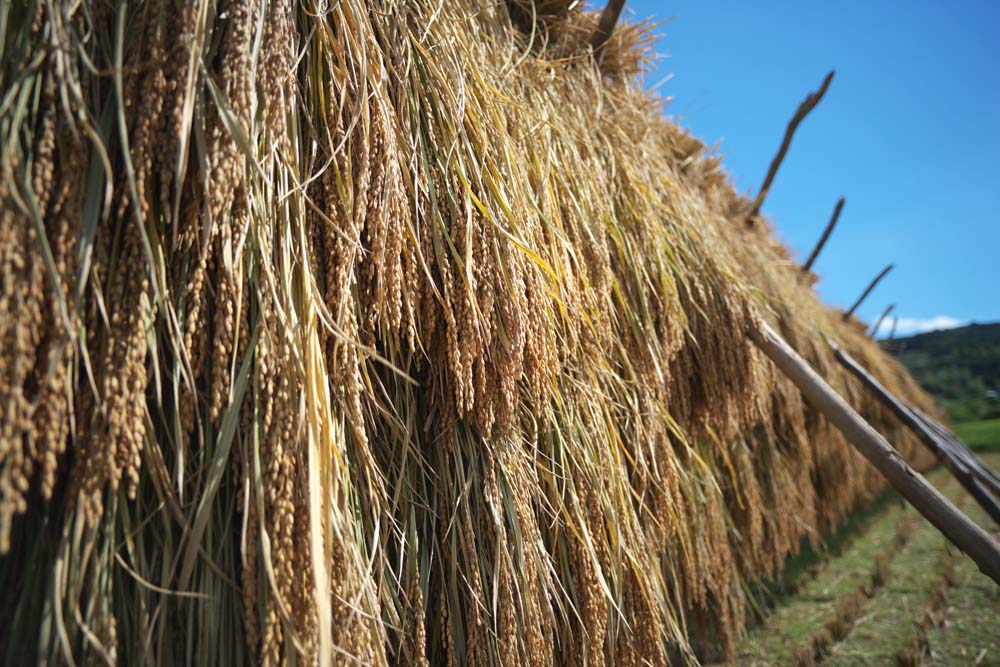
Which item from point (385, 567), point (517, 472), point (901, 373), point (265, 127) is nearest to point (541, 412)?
point (517, 472)

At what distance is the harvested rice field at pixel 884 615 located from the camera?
2.78 metres

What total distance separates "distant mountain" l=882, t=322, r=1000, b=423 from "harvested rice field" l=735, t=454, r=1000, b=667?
1892 cm

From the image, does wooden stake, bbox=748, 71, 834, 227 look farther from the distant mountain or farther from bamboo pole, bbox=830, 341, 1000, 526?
the distant mountain

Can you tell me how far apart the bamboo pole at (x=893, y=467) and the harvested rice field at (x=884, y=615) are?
43cm

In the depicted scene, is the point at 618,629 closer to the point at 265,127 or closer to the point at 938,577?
the point at 265,127

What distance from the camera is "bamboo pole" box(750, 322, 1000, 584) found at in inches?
60.2

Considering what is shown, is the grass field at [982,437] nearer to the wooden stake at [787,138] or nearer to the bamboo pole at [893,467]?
the wooden stake at [787,138]

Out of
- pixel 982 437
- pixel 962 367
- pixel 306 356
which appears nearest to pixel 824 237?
pixel 306 356

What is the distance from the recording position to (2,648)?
81cm

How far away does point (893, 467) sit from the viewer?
5.58 feet

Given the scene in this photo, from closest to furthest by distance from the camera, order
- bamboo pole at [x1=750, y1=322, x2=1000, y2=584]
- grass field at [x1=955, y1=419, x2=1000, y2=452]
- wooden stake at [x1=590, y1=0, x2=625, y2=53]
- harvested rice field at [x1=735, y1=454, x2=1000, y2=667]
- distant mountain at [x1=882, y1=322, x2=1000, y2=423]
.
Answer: bamboo pole at [x1=750, y1=322, x2=1000, y2=584] < wooden stake at [x1=590, y1=0, x2=625, y2=53] < harvested rice field at [x1=735, y1=454, x2=1000, y2=667] < grass field at [x1=955, y1=419, x2=1000, y2=452] < distant mountain at [x1=882, y1=322, x2=1000, y2=423]

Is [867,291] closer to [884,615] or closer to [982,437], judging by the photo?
[884,615]

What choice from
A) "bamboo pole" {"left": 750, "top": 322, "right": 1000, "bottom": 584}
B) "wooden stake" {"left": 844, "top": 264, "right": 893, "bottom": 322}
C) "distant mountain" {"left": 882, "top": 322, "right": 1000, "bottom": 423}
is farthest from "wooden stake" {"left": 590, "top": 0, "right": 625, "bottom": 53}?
"distant mountain" {"left": 882, "top": 322, "right": 1000, "bottom": 423}

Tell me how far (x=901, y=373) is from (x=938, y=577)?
626 centimetres
